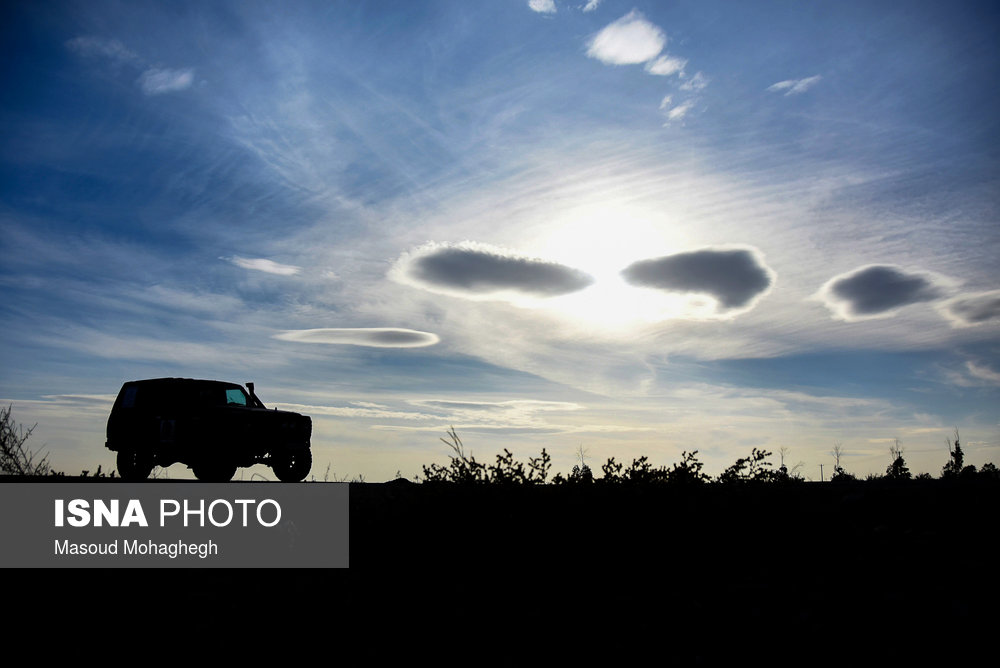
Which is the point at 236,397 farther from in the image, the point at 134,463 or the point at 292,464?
the point at 134,463

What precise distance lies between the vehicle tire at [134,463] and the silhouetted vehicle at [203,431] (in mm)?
23

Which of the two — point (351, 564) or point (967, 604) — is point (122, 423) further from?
point (967, 604)

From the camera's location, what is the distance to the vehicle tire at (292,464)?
1791 cm

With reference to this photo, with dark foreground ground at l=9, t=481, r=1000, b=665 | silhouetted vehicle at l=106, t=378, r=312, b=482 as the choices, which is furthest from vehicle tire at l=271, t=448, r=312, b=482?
dark foreground ground at l=9, t=481, r=1000, b=665

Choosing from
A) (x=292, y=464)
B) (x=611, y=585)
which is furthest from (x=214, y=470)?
(x=611, y=585)

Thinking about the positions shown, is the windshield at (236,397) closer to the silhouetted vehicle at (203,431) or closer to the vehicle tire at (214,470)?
the silhouetted vehicle at (203,431)

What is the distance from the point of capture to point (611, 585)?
20.4 ft

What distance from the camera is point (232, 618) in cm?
599

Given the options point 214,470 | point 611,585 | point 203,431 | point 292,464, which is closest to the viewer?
point 611,585

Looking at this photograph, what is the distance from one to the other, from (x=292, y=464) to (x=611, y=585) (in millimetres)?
13392

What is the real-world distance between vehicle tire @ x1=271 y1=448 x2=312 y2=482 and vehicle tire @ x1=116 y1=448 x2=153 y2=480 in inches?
120

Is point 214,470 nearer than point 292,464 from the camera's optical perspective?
Yes

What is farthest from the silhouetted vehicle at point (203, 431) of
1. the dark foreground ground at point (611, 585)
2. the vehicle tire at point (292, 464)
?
the dark foreground ground at point (611, 585)

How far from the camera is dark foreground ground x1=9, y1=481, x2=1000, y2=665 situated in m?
5.15
